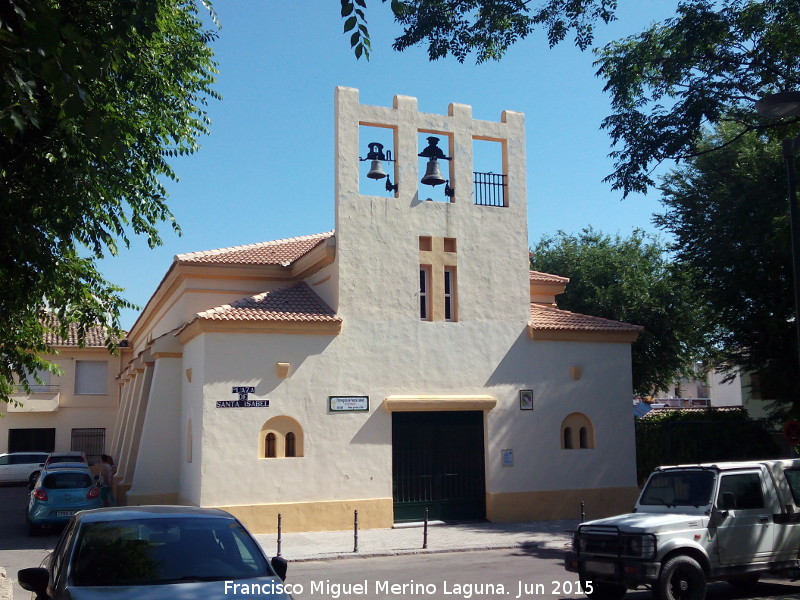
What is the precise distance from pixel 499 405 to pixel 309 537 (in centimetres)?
592

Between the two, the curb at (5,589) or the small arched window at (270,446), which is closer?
the curb at (5,589)

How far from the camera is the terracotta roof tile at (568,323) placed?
20359mm

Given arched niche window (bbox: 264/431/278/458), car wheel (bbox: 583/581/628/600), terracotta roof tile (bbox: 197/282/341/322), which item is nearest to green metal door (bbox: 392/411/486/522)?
arched niche window (bbox: 264/431/278/458)

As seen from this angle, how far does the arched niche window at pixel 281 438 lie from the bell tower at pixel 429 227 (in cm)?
292

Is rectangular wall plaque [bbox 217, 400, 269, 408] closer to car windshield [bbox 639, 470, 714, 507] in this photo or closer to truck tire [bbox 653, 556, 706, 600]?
car windshield [bbox 639, 470, 714, 507]

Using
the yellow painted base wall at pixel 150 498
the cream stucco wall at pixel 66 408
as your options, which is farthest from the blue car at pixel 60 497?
the cream stucco wall at pixel 66 408

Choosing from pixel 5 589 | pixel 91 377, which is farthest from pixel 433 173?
pixel 91 377

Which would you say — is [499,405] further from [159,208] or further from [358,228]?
[159,208]

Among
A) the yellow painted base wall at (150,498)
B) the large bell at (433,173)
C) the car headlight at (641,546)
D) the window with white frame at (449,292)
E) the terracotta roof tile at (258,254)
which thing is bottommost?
the yellow painted base wall at (150,498)

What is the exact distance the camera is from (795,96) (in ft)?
35.7

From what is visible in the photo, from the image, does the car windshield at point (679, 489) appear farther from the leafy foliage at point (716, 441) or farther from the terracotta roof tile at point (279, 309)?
the leafy foliage at point (716, 441)

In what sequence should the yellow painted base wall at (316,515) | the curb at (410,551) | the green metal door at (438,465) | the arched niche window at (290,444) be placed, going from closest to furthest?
the curb at (410,551), the yellow painted base wall at (316,515), the arched niche window at (290,444), the green metal door at (438,465)

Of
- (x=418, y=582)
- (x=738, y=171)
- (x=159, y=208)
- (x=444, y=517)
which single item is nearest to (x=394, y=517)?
(x=444, y=517)

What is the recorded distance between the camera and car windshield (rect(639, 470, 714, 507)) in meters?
10.4
